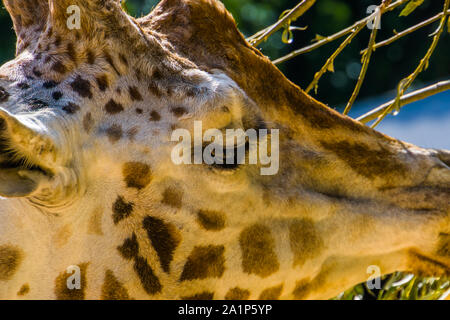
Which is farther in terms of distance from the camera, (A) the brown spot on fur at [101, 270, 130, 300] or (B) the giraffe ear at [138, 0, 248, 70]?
(B) the giraffe ear at [138, 0, 248, 70]

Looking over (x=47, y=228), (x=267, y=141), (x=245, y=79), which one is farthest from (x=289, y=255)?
(x=47, y=228)

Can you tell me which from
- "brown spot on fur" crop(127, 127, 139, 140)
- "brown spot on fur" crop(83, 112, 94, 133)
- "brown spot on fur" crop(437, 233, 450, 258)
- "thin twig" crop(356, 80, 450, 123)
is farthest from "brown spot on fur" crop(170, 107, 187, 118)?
"thin twig" crop(356, 80, 450, 123)

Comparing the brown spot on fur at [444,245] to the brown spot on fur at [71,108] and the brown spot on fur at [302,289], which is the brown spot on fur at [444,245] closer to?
the brown spot on fur at [302,289]

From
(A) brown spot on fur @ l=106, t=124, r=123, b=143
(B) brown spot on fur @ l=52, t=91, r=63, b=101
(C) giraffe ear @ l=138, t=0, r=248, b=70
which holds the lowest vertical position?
(A) brown spot on fur @ l=106, t=124, r=123, b=143

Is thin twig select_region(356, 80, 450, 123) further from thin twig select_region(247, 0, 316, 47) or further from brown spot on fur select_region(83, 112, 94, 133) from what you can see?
brown spot on fur select_region(83, 112, 94, 133)

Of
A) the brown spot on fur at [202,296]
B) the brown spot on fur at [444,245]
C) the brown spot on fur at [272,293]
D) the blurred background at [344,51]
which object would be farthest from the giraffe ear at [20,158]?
the blurred background at [344,51]

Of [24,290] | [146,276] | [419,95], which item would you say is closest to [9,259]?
[24,290]
